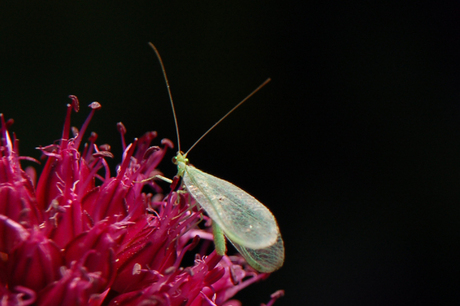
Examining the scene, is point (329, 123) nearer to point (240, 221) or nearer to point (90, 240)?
point (240, 221)

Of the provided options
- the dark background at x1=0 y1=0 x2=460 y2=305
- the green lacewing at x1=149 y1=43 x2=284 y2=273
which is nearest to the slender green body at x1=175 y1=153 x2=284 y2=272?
the green lacewing at x1=149 y1=43 x2=284 y2=273

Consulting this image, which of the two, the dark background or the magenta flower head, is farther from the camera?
the dark background

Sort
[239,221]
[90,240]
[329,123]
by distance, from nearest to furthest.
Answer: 1. [90,240]
2. [239,221]
3. [329,123]

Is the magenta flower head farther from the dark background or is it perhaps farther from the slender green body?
the dark background

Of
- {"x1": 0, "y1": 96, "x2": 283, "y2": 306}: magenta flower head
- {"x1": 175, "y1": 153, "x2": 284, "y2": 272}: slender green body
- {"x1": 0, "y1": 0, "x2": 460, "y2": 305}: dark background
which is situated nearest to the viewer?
{"x1": 0, "y1": 96, "x2": 283, "y2": 306}: magenta flower head

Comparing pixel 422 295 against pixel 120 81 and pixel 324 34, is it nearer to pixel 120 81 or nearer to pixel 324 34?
pixel 324 34

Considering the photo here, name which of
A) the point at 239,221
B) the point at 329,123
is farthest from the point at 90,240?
the point at 329,123
